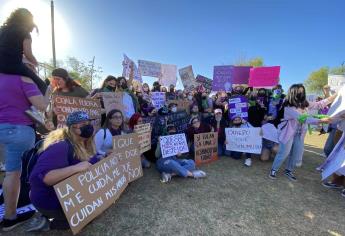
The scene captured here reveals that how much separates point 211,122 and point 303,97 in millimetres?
2486

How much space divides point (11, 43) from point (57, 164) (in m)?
1.33

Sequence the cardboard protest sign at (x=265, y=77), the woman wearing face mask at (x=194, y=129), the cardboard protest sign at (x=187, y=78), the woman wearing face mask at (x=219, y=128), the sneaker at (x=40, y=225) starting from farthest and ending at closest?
1. the cardboard protest sign at (x=187, y=78)
2. the cardboard protest sign at (x=265, y=77)
3. the woman wearing face mask at (x=219, y=128)
4. the woman wearing face mask at (x=194, y=129)
5. the sneaker at (x=40, y=225)

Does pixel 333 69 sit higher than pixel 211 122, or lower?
higher

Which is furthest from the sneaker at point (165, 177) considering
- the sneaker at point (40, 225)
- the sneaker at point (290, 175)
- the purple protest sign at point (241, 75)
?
the purple protest sign at point (241, 75)

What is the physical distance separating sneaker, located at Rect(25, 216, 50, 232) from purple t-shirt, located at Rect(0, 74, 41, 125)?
3.84 ft

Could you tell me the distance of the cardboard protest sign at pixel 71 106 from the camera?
4035mm

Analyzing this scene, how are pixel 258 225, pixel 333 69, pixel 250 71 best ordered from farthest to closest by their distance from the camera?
1. pixel 333 69
2. pixel 250 71
3. pixel 258 225

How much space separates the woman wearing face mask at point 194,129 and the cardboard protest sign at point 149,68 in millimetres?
4105

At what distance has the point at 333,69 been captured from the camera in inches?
1676

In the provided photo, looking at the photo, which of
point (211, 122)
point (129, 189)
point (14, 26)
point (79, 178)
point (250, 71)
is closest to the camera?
point (14, 26)

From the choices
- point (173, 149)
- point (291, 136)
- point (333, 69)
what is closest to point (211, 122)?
point (173, 149)

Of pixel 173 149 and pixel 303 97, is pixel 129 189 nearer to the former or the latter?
pixel 173 149

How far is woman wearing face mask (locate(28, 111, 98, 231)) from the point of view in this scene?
229 centimetres

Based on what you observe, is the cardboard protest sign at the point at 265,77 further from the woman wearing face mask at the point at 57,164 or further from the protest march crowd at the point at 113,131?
the woman wearing face mask at the point at 57,164
